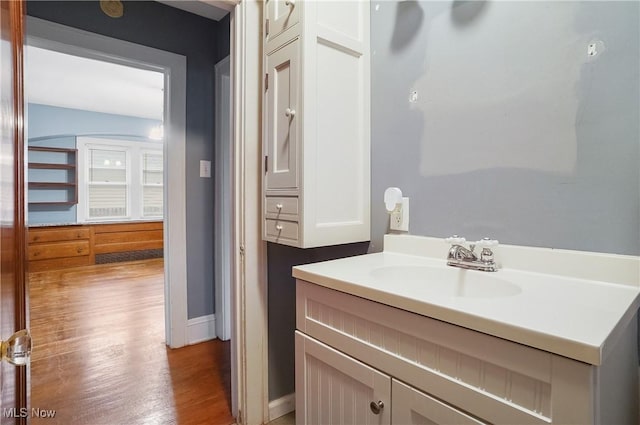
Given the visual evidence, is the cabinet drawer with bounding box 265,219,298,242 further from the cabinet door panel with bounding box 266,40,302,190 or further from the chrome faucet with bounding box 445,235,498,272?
the chrome faucet with bounding box 445,235,498,272

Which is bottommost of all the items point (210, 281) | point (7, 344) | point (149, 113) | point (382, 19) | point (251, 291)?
point (210, 281)

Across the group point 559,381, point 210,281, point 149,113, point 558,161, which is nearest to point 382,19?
point 558,161

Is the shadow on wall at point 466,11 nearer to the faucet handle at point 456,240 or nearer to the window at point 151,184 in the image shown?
the faucet handle at point 456,240

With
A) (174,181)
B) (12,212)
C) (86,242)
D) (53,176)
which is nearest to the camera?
(12,212)

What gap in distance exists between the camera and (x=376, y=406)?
2.85 ft

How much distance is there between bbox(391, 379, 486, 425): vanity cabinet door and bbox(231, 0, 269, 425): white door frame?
0.85 m

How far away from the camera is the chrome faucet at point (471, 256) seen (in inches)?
42.2

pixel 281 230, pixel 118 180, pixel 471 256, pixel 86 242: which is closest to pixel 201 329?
pixel 281 230

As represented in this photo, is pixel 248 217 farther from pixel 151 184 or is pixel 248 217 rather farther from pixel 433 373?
pixel 151 184

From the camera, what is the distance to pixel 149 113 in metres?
5.50

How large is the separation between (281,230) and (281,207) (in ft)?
0.31

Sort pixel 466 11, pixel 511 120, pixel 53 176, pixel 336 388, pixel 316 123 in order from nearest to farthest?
pixel 336 388
pixel 511 120
pixel 466 11
pixel 316 123
pixel 53 176

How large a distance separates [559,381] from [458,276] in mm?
533

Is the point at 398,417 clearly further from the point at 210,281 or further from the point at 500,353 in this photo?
the point at 210,281
